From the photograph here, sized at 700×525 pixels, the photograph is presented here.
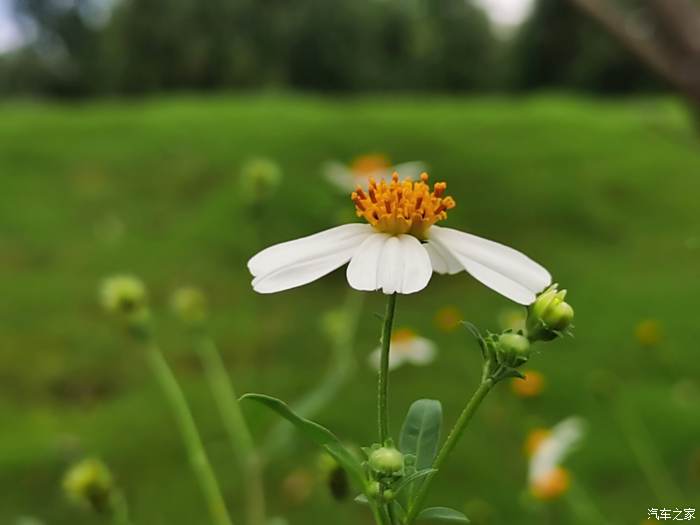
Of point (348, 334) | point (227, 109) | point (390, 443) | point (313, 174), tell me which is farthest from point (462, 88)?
point (390, 443)

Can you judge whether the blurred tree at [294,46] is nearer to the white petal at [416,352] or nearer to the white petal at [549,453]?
the white petal at [416,352]

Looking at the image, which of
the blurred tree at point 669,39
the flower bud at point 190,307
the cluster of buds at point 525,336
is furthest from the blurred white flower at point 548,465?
the blurred tree at point 669,39

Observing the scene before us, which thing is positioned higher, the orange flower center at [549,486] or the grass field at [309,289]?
the grass field at [309,289]

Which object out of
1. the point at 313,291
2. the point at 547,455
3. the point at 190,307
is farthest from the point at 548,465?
the point at 313,291

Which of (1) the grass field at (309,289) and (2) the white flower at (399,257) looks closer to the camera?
(2) the white flower at (399,257)

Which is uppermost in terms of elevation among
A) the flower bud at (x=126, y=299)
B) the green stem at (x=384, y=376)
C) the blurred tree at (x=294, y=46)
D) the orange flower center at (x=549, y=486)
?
the blurred tree at (x=294, y=46)

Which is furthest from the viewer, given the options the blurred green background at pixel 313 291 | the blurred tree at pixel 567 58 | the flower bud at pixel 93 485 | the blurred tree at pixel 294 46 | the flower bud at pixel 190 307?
the blurred tree at pixel 567 58

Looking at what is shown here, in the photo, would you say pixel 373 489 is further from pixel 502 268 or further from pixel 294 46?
pixel 294 46
